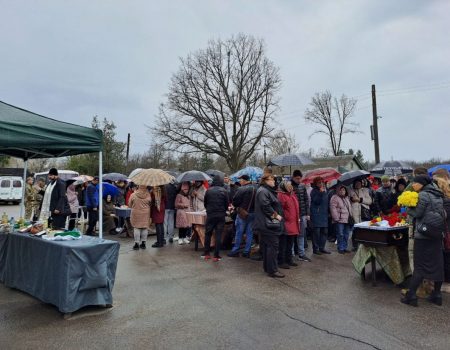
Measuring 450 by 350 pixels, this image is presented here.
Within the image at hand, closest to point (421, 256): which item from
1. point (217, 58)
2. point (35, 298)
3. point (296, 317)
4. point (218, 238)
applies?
point (296, 317)

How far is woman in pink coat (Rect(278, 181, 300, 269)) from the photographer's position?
293 inches

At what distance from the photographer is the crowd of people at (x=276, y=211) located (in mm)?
5102

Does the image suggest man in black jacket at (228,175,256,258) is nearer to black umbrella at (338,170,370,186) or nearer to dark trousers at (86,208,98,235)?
black umbrella at (338,170,370,186)

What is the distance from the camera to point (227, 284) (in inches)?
242

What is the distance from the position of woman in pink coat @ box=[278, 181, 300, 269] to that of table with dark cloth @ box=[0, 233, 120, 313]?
12.1 ft

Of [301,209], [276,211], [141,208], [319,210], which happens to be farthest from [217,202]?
[319,210]

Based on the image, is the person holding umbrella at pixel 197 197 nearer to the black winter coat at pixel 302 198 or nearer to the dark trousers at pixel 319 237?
the black winter coat at pixel 302 198

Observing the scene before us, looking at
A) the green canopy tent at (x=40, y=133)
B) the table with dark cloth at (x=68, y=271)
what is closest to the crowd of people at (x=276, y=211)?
the green canopy tent at (x=40, y=133)

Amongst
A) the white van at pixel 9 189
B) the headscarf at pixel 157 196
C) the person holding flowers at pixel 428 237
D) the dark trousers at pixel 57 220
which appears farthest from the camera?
the white van at pixel 9 189

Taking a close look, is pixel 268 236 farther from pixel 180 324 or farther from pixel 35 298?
pixel 35 298

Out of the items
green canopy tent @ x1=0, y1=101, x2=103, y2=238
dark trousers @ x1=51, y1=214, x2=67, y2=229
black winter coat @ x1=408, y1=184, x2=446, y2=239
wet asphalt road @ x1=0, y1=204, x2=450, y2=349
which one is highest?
green canopy tent @ x1=0, y1=101, x2=103, y2=238

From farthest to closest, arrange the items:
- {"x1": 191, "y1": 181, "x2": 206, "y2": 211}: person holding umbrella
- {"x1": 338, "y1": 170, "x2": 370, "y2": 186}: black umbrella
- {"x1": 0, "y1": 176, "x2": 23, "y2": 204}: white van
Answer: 1. {"x1": 0, "y1": 176, "x2": 23, "y2": 204}: white van
2. {"x1": 191, "y1": 181, "x2": 206, "y2": 211}: person holding umbrella
3. {"x1": 338, "y1": 170, "x2": 370, "y2": 186}: black umbrella

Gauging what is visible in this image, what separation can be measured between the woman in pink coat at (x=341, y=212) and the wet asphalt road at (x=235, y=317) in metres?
2.02

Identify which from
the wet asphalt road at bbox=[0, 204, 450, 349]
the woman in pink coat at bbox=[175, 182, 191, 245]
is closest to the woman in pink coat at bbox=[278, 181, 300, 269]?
the wet asphalt road at bbox=[0, 204, 450, 349]
